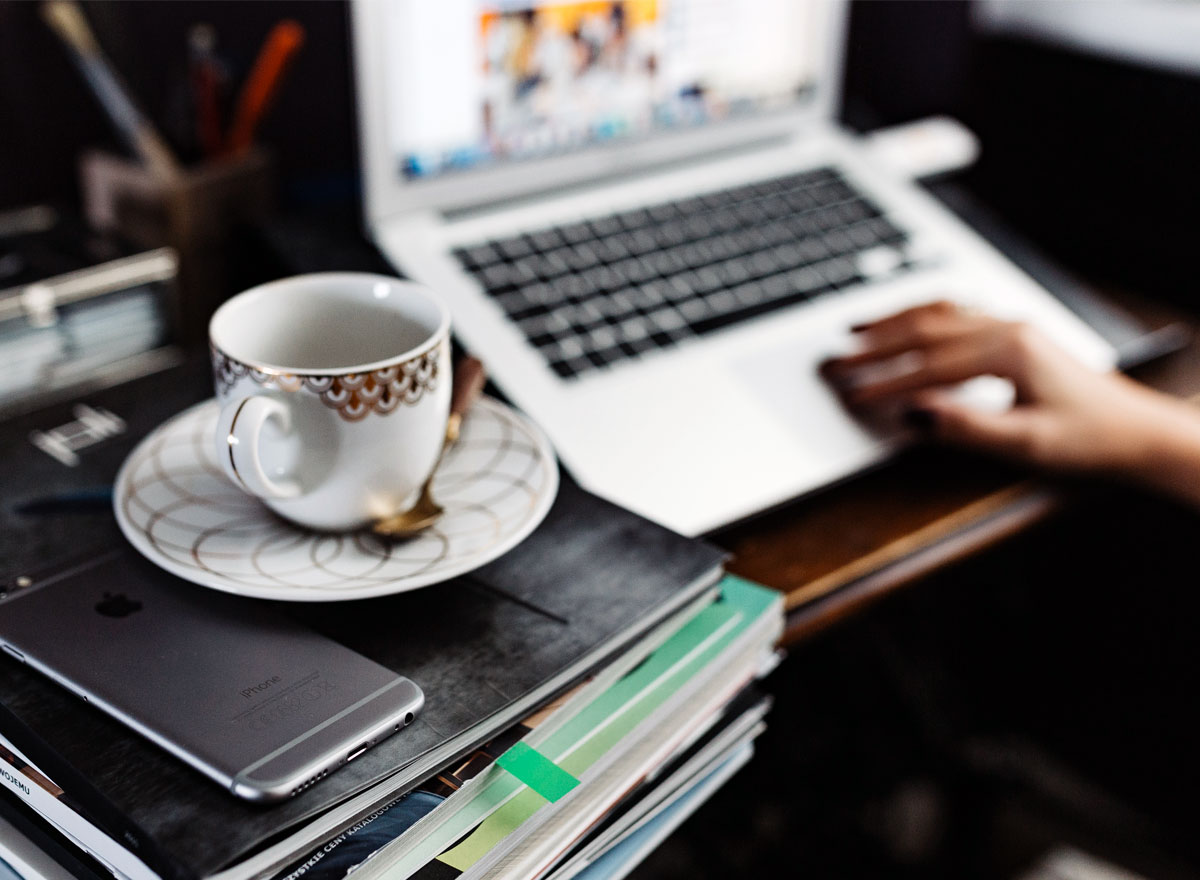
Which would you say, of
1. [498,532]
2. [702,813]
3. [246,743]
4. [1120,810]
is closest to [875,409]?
[498,532]

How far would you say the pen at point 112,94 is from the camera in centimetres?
67

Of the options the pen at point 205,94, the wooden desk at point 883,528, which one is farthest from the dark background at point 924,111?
the wooden desk at point 883,528

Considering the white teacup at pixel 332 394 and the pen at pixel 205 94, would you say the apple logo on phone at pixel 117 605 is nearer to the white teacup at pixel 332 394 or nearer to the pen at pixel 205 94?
the white teacup at pixel 332 394

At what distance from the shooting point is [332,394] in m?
0.38

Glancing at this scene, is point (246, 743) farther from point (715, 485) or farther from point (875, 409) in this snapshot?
point (875, 409)

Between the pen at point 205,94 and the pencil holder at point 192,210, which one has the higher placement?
the pen at point 205,94

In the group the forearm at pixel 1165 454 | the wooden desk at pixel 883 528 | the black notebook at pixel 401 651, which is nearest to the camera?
the black notebook at pixel 401 651

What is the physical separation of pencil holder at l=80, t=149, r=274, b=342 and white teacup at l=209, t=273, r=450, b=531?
27cm

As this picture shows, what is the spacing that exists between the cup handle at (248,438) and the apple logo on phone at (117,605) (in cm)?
6

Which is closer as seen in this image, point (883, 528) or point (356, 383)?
point (356, 383)

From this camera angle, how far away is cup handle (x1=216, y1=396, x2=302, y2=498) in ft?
1.23

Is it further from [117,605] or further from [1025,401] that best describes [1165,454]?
[117,605]

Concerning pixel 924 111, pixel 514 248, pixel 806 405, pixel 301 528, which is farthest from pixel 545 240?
pixel 924 111

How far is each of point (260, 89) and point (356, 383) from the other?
18.0 inches
